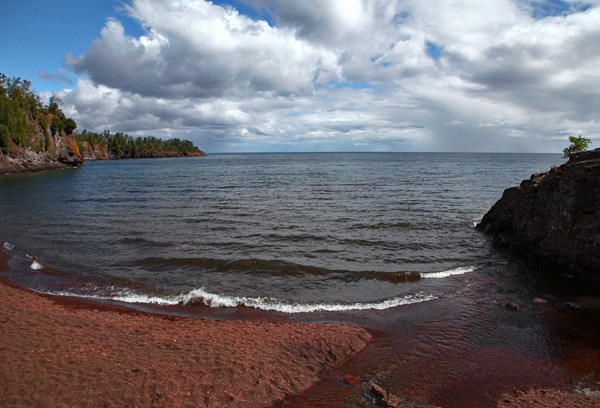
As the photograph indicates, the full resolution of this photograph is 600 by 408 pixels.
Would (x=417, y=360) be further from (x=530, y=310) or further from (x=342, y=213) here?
(x=342, y=213)

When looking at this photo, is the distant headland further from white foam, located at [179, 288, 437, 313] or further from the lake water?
white foam, located at [179, 288, 437, 313]

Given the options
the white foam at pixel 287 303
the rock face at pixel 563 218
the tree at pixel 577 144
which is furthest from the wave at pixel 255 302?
the tree at pixel 577 144

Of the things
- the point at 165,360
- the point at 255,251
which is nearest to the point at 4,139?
the point at 255,251

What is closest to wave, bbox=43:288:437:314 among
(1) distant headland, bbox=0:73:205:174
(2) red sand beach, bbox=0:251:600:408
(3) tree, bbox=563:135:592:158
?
(2) red sand beach, bbox=0:251:600:408

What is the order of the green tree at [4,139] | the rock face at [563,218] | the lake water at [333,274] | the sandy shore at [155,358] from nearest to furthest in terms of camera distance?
the sandy shore at [155,358]
the lake water at [333,274]
the rock face at [563,218]
the green tree at [4,139]

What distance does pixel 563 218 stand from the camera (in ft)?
44.8

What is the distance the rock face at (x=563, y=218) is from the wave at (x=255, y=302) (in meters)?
6.56

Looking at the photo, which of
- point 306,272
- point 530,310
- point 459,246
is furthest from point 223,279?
point 459,246

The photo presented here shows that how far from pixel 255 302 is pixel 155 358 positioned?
4.21 m

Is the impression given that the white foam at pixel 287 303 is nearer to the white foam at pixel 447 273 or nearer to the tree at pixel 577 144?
the white foam at pixel 447 273

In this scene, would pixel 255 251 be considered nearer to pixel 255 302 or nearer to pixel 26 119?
pixel 255 302

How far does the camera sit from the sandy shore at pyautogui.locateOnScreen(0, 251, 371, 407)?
5.87 meters

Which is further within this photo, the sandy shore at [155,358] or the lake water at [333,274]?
the lake water at [333,274]

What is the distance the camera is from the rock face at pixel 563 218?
12.4 m
